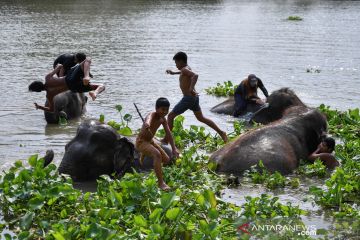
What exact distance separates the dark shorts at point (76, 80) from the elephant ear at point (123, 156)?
3709 millimetres

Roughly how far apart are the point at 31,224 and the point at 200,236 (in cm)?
232

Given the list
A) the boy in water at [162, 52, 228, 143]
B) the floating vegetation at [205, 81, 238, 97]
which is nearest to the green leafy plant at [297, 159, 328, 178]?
the boy in water at [162, 52, 228, 143]

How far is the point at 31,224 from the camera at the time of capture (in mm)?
8594

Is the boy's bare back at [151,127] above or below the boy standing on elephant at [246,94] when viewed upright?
above

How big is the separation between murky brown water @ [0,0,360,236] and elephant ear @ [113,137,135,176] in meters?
1.69

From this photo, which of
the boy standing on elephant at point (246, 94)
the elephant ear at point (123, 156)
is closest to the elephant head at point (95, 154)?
the elephant ear at point (123, 156)

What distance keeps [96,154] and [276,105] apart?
195 inches

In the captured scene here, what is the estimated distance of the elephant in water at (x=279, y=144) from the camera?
11.2 metres

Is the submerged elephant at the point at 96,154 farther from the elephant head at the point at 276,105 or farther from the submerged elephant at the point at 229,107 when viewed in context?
the submerged elephant at the point at 229,107

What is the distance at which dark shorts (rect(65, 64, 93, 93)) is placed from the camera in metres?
14.3

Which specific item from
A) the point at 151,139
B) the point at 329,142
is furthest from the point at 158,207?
the point at 329,142

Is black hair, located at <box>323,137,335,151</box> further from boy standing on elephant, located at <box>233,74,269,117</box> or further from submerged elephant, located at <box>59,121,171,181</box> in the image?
boy standing on elephant, located at <box>233,74,269,117</box>

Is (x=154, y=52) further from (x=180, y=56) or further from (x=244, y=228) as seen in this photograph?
(x=244, y=228)

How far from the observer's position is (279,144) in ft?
37.9
